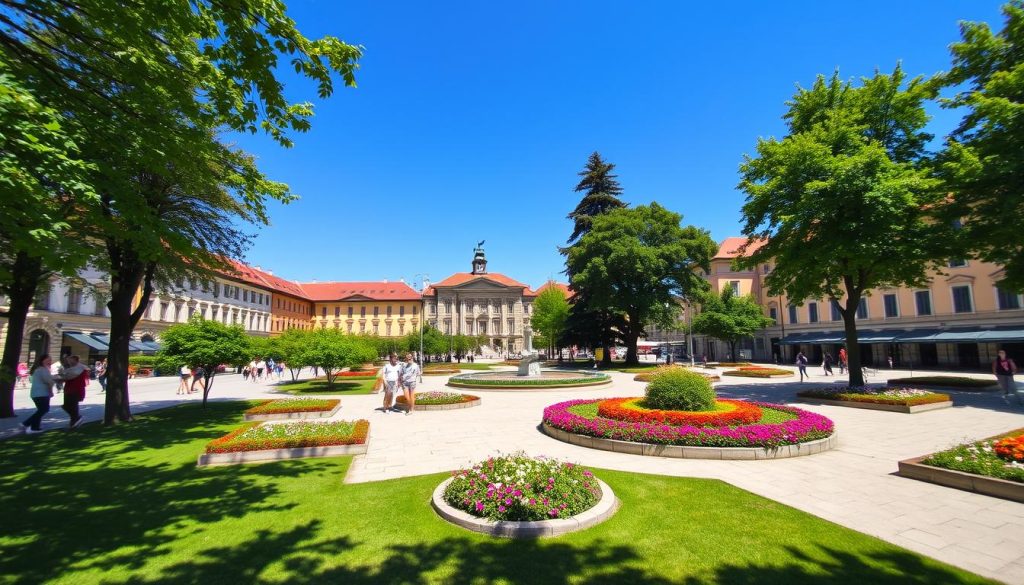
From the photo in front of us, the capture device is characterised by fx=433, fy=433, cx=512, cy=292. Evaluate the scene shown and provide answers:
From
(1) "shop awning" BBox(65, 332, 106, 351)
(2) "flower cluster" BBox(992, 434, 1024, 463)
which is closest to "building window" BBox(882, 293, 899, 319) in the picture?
(2) "flower cluster" BBox(992, 434, 1024, 463)

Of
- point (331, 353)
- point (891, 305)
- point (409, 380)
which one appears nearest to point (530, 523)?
point (409, 380)

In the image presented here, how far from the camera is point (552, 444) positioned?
10203 millimetres

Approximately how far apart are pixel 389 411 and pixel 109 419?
26.6 feet

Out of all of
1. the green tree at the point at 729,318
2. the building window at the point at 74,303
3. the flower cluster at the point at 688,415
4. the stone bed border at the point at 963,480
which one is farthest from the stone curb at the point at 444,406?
the building window at the point at 74,303

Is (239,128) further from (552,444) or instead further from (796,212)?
(796,212)

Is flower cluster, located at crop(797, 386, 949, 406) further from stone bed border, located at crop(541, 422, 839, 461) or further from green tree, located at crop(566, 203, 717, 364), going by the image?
green tree, located at crop(566, 203, 717, 364)

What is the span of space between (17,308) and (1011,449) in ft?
77.4

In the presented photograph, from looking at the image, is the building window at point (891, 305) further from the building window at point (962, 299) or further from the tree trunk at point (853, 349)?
the tree trunk at point (853, 349)

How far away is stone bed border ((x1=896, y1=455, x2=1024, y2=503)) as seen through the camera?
6175mm

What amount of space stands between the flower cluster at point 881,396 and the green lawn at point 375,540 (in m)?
11.6

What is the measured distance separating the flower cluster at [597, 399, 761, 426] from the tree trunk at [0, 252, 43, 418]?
15.8m

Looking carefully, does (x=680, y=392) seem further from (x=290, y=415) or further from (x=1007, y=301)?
(x=1007, y=301)

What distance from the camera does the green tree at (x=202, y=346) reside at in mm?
15133

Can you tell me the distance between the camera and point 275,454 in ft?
29.9
